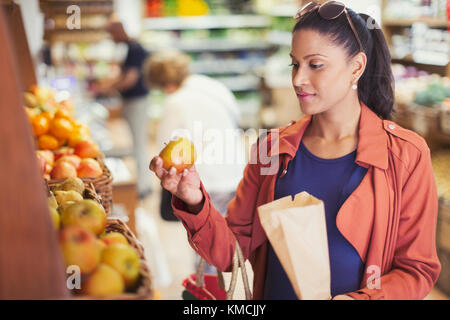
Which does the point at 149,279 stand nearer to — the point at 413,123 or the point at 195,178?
the point at 195,178

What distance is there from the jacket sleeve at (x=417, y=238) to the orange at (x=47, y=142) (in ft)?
4.49

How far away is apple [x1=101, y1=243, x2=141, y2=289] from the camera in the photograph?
0.95 meters

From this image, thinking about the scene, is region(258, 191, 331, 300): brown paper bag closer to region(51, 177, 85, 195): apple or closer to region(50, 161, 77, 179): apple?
region(51, 177, 85, 195): apple

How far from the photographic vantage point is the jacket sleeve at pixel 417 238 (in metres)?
1.28

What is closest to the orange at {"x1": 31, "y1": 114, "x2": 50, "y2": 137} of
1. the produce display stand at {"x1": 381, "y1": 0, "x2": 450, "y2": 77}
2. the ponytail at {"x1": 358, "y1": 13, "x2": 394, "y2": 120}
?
the ponytail at {"x1": 358, "y1": 13, "x2": 394, "y2": 120}

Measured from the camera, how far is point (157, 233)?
4.99 meters

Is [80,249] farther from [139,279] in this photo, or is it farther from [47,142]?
[47,142]

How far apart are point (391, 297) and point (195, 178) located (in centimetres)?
57

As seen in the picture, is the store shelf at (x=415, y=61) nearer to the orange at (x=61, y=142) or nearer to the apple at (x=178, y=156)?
the orange at (x=61, y=142)

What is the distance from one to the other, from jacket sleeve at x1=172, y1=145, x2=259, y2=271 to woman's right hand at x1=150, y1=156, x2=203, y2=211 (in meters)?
0.04

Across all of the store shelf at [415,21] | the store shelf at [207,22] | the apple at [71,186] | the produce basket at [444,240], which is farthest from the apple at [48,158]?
the store shelf at [207,22]

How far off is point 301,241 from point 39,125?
139 cm

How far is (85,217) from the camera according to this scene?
3.52ft
